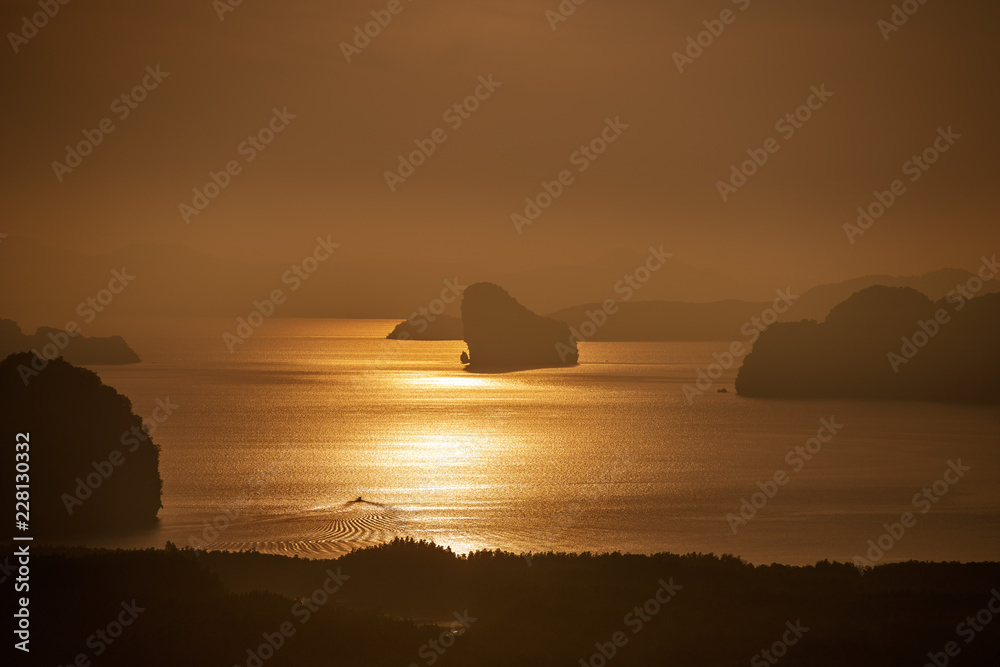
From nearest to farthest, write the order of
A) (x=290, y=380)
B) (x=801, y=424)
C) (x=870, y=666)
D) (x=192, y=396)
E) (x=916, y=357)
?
(x=870, y=666) → (x=801, y=424) → (x=192, y=396) → (x=916, y=357) → (x=290, y=380)

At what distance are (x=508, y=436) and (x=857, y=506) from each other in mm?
41236

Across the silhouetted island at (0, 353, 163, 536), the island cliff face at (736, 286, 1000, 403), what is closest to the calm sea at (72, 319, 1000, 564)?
the silhouetted island at (0, 353, 163, 536)

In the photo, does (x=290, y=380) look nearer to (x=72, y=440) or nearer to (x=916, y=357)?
(x=916, y=357)

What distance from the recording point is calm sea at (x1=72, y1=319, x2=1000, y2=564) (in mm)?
42938

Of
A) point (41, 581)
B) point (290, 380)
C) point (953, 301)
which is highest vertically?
point (953, 301)

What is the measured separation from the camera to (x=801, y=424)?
10194cm

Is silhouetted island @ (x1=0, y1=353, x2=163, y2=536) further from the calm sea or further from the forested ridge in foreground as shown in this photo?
the forested ridge in foreground

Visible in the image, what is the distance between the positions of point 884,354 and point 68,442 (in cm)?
13258

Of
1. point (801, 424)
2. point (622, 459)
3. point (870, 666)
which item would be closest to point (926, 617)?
point (870, 666)

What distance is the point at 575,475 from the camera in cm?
6512

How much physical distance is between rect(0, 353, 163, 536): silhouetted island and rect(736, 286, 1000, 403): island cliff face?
117099 mm

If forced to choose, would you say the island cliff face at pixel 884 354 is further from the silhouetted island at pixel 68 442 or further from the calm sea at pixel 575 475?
the silhouetted island at pixel 68 442

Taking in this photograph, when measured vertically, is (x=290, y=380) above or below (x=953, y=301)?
below

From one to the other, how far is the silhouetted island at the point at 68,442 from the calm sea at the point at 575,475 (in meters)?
2.85
